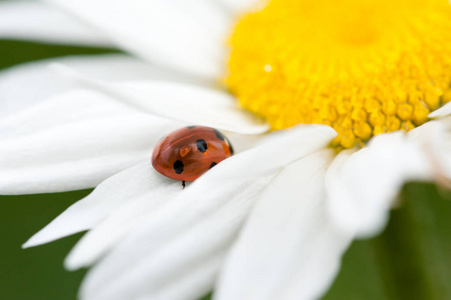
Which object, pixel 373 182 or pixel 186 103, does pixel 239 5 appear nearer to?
pixel 186 103

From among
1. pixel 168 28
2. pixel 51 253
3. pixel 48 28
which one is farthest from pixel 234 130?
pixel 51 253

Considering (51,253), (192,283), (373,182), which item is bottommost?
(51,253)

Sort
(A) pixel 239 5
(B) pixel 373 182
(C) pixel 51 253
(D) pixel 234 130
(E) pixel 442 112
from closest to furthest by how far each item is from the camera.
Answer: (B) pixel 373 182, (E) pixel 442 112, (D) pixel 234 130, (A) pixel 239 5, (C) pixel 51 253

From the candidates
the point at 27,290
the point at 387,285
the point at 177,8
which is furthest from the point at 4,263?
the point at 387,285

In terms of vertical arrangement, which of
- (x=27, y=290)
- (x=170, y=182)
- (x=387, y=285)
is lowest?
(x=27, y=290)

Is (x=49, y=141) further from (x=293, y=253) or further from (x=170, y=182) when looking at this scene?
(x=293, y=253)

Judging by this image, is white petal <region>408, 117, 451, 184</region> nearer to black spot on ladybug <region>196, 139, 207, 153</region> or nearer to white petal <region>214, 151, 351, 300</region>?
white petal <region>214, 151, 351, 300</region>

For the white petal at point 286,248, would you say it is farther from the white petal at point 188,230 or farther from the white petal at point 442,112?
the white petal at point 442,112

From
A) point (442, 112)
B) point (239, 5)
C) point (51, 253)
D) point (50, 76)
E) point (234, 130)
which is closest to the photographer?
point (442, 112)
